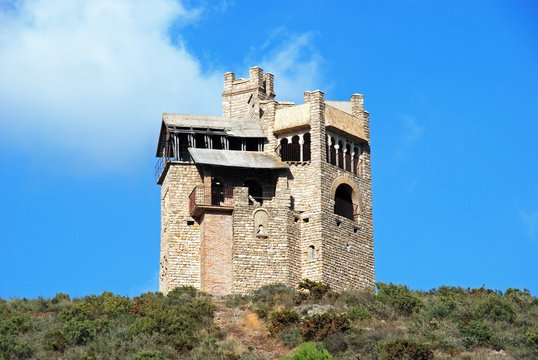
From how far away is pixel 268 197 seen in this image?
78.5m

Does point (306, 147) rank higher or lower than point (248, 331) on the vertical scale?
higher

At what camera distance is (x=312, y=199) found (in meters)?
77.6

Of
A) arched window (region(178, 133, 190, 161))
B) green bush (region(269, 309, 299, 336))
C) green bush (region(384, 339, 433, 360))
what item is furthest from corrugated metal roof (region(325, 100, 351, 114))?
green bush (region(384, 339, 433, 360))

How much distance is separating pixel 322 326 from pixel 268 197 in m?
12.9

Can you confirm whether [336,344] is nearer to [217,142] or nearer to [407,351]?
[407,351]

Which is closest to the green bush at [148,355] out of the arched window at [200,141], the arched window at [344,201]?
the arched window at [344,201]

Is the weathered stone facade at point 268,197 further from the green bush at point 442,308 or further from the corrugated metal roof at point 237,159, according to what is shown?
the green bush at point 442,308

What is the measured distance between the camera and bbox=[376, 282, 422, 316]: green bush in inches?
2864

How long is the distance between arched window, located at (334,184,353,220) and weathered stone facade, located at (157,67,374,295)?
0.19 feet

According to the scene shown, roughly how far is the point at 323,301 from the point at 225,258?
631cm

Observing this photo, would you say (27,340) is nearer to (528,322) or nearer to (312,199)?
(312,199)

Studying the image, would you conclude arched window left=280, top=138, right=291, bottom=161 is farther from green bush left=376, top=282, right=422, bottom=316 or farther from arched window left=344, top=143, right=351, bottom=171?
green bush left=376, top=282, right=422, bottom=316

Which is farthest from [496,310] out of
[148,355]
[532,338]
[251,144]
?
[148,355]

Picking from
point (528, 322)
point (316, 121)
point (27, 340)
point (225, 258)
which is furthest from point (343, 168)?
point (27, 340)
